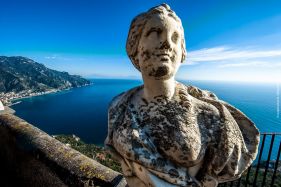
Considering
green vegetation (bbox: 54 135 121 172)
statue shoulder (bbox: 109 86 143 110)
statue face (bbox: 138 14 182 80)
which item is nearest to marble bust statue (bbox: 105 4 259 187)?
statue face (bbox: 138 14 182 80)

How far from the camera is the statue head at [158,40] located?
1997mm

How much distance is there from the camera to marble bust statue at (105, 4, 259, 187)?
190cm

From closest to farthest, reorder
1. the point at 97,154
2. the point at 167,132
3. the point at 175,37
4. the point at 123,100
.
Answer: the point at 167,132 < the point at 175,37 < the point at 123,100 < the point at 97,154

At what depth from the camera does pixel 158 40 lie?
6.55 ft

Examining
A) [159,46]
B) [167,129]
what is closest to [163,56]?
[159,46]

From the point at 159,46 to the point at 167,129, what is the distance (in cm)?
72

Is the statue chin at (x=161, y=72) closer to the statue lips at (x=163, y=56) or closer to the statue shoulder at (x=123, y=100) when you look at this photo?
the statue lips at (x=163, y=56)

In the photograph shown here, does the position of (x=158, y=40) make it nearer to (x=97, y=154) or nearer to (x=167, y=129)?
(x=167, y=129)

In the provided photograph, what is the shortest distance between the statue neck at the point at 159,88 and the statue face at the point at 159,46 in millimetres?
66

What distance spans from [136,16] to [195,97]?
104 centimetres

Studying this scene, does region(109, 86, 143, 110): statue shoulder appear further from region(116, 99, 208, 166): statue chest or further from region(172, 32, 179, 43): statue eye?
region(172, 32, 179, 43): statue eye

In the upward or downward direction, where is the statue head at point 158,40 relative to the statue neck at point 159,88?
upward

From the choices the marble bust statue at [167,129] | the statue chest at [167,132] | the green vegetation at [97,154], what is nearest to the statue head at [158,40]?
the marble bust statue at [167,129]

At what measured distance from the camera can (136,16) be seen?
2209mm
